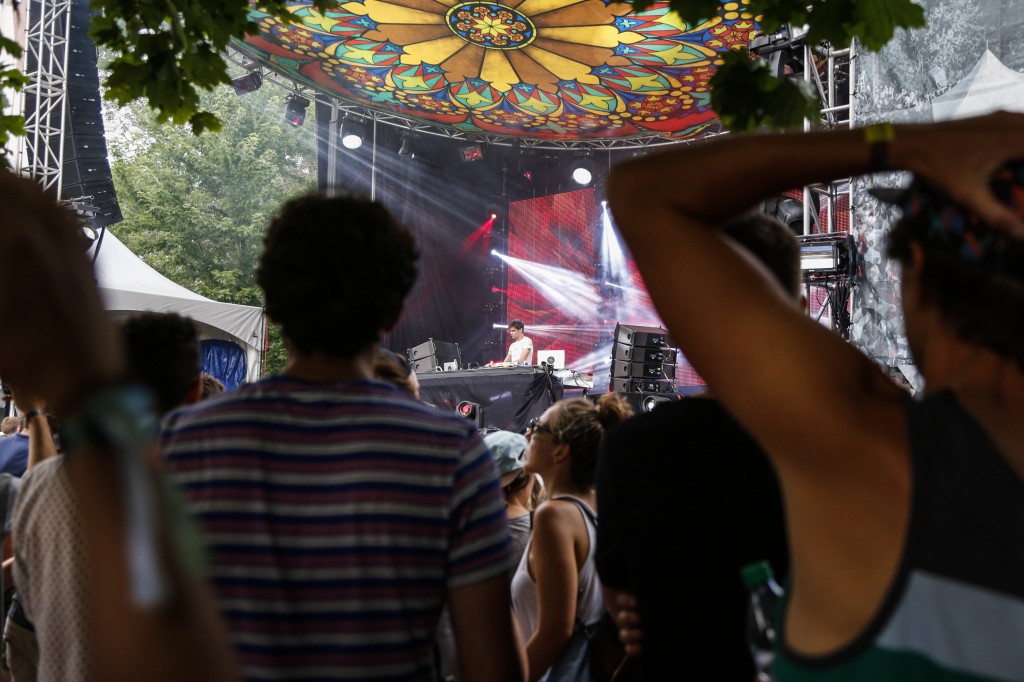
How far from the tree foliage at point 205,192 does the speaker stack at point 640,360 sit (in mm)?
16890

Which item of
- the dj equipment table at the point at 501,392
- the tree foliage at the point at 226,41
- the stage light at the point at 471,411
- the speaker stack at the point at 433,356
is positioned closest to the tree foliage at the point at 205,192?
the speaker stack at the point at 433,356

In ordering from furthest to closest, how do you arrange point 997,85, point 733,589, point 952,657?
point 997,85 < point 733,589 < point 952,657

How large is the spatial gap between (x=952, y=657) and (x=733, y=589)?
65cm

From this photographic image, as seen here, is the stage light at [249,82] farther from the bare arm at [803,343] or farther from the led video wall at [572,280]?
the bare arm at [803,343]

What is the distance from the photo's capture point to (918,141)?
0.93 metres

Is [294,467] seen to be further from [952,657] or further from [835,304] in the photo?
[835,304]

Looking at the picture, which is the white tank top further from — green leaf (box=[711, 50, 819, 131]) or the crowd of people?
green leaf (box=[711, 50, 819, 131])

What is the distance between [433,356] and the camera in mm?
12422

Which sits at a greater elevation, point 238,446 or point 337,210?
point 337,210

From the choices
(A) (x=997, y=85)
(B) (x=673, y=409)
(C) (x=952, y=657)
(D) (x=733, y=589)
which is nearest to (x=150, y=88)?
(B) (x=673, y=409)

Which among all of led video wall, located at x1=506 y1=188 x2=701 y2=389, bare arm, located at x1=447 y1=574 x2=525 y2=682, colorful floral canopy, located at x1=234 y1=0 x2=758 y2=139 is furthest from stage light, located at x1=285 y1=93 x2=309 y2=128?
bare arm, located at x1=447 y1=574 x2=525 y2=682

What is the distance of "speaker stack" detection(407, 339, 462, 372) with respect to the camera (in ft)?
40.7

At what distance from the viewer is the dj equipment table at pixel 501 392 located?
947 cm

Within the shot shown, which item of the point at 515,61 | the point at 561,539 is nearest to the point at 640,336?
the point at 515,61
